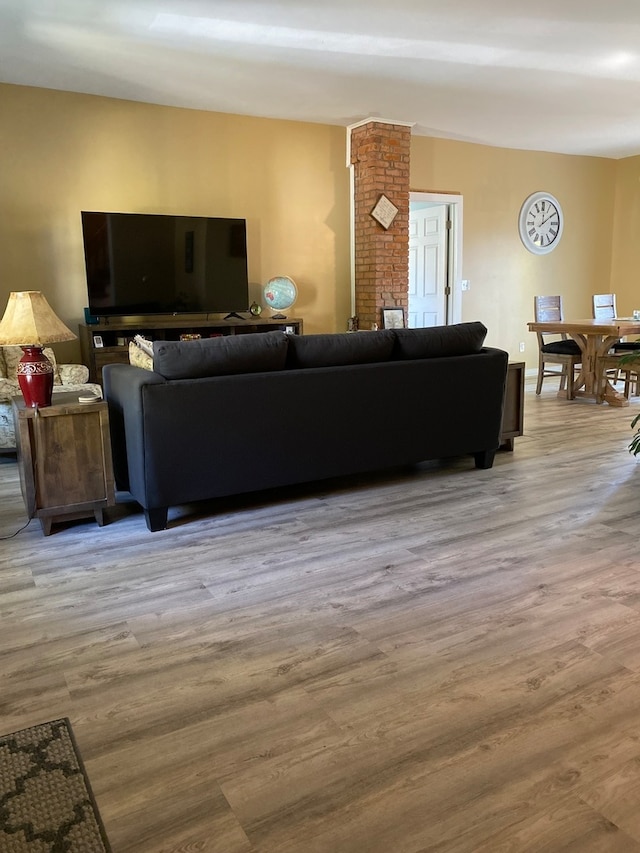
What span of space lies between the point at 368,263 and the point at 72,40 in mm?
3294

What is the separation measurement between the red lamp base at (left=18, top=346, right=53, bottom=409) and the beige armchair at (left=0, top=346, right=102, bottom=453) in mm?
1351

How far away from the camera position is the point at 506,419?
4.50 m

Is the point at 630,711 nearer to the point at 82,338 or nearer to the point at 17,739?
the point at 17,739

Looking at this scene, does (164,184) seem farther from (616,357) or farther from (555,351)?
(616,357)

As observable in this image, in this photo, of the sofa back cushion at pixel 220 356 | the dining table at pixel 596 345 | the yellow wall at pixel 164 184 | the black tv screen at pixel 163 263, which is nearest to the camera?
the sofa back cushion at pixel 220 356

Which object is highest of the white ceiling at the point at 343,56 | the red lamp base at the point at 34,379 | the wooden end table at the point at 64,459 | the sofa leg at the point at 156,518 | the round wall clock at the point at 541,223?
the white ceiling at the point at 343,56

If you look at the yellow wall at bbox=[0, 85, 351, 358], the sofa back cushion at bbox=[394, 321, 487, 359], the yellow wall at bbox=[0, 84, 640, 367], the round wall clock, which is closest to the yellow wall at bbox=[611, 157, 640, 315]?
the yellow wall at bbox=[0, 84, 640, 367]

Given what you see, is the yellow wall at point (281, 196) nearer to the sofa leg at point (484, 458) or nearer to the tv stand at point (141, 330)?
the tv stand at point (141, 330)

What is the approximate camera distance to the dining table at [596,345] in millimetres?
5996

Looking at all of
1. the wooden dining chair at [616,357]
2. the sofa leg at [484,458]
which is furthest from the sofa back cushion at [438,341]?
the wooden dining chair at [616,357]

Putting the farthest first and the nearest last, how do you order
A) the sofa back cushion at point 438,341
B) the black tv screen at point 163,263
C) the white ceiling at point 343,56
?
the black tv screen at point 163,263 < the white ceiling at point 343,56 < the sofa back cushion at point 438,341

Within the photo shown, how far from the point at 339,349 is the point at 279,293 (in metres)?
3.03

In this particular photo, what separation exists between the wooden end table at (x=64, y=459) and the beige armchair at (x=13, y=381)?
4.25 feet

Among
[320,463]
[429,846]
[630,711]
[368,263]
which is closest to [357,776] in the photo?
[429,846]
